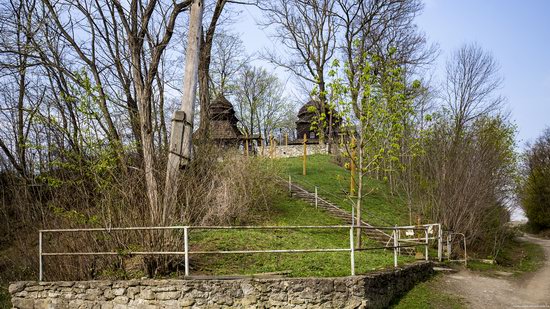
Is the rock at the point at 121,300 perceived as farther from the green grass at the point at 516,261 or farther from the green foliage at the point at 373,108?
the green grass at the point at 516,261

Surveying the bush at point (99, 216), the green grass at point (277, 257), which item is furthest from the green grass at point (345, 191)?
the bush at point (99, 216)

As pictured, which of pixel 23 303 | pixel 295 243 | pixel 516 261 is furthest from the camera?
pixel 516 261

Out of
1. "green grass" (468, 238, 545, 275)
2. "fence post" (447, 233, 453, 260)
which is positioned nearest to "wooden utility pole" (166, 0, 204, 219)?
"fence post" (447, 233, 453, 260)

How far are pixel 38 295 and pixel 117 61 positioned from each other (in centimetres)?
773

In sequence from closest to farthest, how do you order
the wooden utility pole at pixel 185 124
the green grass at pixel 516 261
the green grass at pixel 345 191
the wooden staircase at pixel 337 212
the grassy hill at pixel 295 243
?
1. the grassy hill at pixel 295 243
2. the wooden utility pole at pixel 185 124
3. the green grass at pixel 516 261
4. the wooden staircase at pixel 337 212
5. the green grass at pixel 345 191

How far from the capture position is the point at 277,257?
11.0m

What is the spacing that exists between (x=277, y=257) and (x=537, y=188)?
1455 inches

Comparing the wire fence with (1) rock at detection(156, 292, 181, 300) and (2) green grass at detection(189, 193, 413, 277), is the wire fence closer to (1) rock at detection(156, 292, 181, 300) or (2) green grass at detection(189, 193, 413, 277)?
(2) green grass at detection(189, 193, 413, 277)

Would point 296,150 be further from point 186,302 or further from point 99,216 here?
point 186,302

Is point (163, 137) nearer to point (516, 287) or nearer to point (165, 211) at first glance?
point (165, 211)

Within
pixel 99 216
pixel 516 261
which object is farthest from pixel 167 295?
pixel 516 261

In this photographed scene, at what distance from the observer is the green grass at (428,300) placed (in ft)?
32.6

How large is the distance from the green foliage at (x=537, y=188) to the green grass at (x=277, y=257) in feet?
99.7

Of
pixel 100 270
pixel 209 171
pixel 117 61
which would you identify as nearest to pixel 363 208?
pixel 209 171
